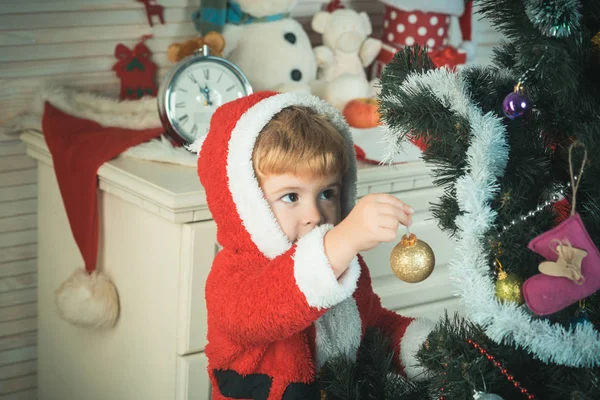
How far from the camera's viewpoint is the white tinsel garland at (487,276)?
62cm

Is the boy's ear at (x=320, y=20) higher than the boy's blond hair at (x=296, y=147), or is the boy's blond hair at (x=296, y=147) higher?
the boy's ear at (x=320, y=20)

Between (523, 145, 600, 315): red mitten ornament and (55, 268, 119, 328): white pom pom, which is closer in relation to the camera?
(523, 145, 600, 315): red mitten ornament

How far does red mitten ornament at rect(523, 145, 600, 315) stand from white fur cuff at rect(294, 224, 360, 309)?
219 millimetres

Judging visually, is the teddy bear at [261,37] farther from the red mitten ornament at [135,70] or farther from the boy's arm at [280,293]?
the boy's arm at [280,293]

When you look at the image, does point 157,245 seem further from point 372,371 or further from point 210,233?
point 372,371

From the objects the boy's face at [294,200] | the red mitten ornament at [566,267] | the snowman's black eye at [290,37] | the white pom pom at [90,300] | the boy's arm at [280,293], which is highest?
the snowman's black eye at [290,37]

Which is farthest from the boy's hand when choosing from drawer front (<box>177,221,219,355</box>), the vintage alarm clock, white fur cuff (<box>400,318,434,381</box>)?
the vintage alarm clock

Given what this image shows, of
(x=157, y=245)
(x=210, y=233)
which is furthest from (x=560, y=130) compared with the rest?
(x=157, y=245)

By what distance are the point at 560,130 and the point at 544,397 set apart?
0.77 feet

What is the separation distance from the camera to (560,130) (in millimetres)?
693

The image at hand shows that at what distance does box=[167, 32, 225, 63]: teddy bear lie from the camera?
57.3 inches

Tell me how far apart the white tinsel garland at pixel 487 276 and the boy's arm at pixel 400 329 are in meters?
0.27

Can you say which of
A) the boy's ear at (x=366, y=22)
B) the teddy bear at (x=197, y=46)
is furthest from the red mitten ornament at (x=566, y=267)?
the boy's ear at (x=366, y=22)

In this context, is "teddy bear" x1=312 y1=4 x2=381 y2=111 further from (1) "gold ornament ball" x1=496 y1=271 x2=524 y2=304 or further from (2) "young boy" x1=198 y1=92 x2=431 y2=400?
(1) "gold ornament ball" x1=496 y1=271 x2=524 y2=304
